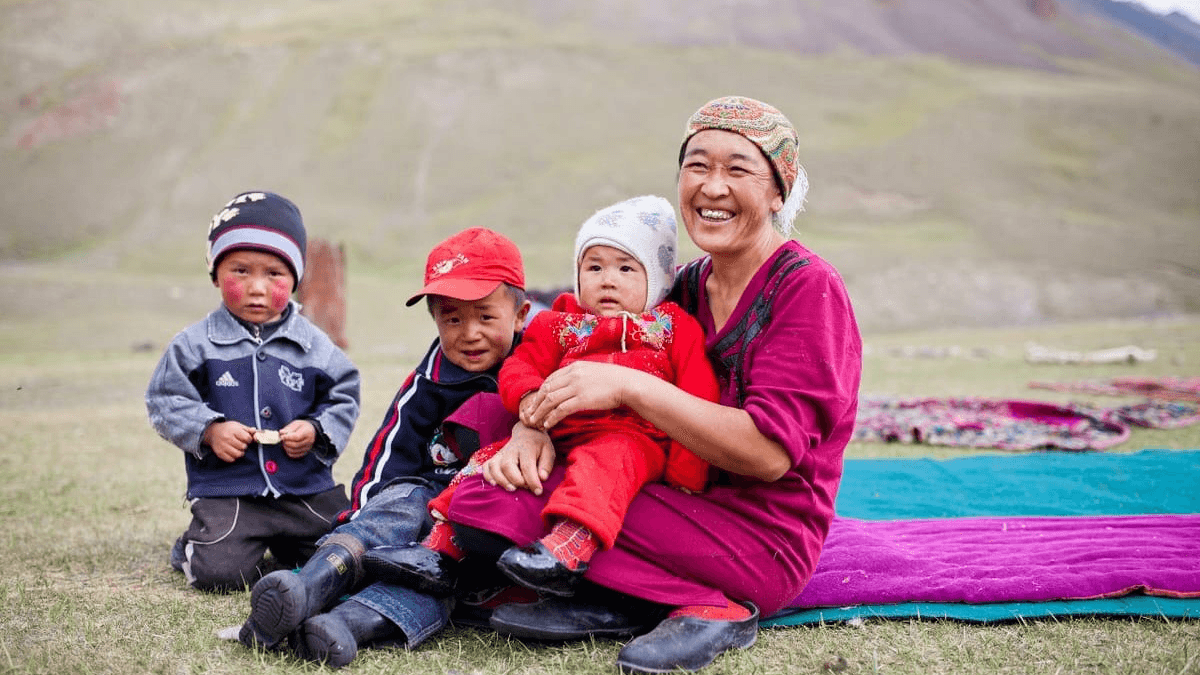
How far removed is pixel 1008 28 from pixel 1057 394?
6743 centimetres

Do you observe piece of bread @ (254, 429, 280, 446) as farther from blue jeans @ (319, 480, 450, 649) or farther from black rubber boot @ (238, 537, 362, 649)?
black rubber boot @ (238, 537, 362, 649)

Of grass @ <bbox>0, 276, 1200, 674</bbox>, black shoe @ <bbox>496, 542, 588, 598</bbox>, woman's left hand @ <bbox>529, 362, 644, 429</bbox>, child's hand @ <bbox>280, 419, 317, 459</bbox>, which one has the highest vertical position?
woman's left hand @ <bbox>529, 362, 644, 429</bbox>

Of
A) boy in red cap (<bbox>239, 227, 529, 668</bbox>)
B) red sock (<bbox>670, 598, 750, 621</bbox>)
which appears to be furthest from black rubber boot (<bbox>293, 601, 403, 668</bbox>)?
red sock (<bbox>670, 598, 750, 621</bbox>)

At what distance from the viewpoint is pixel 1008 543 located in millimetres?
3717

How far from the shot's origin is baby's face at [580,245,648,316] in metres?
3.07

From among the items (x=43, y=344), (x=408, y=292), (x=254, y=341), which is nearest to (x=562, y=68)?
(x=408, y=292)

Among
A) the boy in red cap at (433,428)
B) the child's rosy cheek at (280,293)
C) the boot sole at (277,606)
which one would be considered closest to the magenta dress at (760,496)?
the boy in red cap at (433,428)

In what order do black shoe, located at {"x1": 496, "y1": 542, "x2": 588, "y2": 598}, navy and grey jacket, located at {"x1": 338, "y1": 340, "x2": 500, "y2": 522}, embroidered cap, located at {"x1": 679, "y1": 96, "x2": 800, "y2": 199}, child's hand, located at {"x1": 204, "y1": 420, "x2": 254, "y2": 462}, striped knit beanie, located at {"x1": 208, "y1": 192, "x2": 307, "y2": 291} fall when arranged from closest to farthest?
black shoe, located at {"x1": 496, "y1": 542, "x2": 588, "y2": 598} → embroidered cap, located at {"x1": 679, "y1": 96, "x2": 800, "y2": 199} → navy and grey jacket, located at {"x1": 338, "y1": 340, "x2": 500, "y2": 522} → child's hand, located at {"x1": 204, "y1": 420, "x2": 254, "y2": 462} → striped knit beanie, located at {"x1": 208, "y1": 192, "x2": 307, "y2": 291}

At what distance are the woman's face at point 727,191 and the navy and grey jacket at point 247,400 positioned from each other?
1.78 m

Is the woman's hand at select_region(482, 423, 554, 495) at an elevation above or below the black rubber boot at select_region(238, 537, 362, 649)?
above

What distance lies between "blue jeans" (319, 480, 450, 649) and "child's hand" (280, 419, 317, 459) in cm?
59

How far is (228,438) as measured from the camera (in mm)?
3590

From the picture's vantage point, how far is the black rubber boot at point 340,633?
101 inches

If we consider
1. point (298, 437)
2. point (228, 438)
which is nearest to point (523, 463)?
point (298, 437)
